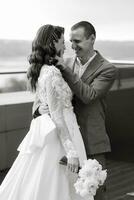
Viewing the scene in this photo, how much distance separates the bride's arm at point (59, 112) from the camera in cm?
295

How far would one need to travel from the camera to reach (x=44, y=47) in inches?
119

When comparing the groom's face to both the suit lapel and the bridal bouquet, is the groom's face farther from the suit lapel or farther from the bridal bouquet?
the bridal bouquet

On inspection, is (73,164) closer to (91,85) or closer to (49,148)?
(49,148)

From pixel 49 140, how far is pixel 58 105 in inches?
10.6

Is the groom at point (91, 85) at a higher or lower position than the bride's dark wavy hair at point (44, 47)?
lower

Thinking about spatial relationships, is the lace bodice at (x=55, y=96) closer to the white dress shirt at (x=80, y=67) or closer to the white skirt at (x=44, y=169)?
the white skirt at (x=44, y=169)

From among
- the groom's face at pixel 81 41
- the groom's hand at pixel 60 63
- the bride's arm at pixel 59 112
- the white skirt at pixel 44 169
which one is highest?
the groom's face at pixel 81 41

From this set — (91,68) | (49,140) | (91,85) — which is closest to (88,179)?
(49,140)

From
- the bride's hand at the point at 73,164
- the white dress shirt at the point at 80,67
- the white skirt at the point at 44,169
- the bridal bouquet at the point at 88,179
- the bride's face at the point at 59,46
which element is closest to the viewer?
the bridal bouquet at the point at 88,179

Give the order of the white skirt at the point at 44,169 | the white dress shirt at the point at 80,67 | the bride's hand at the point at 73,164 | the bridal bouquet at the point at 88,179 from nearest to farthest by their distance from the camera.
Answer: the bridal bouquet at the point at 88,179 < the bride's hand at the point at 73,164 < the white skirt at the point at 44,169 < the white dress shirt at the point at 80,67

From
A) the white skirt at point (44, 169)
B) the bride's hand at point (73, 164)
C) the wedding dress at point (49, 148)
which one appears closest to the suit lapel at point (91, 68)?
the wedding dress at point (49, 148)

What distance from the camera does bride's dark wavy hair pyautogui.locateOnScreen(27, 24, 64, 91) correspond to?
119 inches

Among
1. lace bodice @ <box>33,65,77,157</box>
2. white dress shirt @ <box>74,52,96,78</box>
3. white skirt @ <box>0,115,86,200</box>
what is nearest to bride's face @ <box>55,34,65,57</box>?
lace bodice @ <box>33,65,77,157</box>

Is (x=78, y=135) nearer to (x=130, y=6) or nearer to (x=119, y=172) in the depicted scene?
(x=119, y=172)
